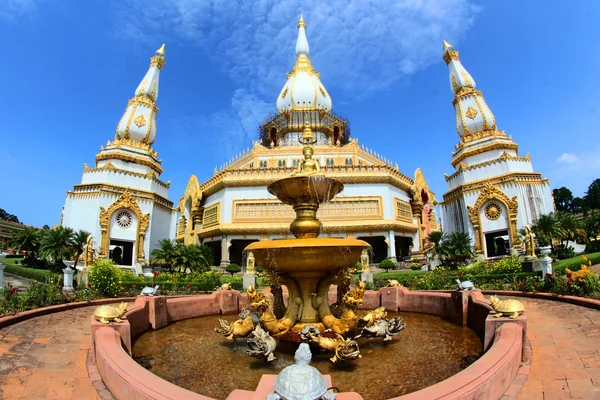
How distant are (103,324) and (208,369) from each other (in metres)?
1.89

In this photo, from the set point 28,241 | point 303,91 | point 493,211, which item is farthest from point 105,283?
point 303,91

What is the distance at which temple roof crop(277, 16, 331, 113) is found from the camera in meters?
44.8

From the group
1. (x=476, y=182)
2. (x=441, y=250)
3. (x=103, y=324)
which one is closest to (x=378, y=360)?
(x=103, y=324)

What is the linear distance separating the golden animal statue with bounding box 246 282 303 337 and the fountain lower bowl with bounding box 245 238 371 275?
2.05ft

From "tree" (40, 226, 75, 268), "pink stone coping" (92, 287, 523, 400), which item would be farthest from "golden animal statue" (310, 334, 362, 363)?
"tree" (40, 226, 75, 268)

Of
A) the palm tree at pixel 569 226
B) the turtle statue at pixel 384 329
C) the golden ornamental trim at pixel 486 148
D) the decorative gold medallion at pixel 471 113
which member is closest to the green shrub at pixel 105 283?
the turtle statue at pixel 384 329

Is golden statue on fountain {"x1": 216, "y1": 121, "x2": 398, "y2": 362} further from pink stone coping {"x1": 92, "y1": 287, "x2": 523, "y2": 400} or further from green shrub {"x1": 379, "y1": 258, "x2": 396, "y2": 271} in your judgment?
green shrub {"x1": 379, "y1": 258, "x2": 396, "y2": 271}

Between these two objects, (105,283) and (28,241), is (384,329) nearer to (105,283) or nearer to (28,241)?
(105,283)

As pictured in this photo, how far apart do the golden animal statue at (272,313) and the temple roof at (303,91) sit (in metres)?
38.7

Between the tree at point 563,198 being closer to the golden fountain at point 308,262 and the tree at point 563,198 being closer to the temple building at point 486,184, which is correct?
the temple building at point 486,184

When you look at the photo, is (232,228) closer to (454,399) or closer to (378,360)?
(378,360)

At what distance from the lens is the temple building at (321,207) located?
31.8m

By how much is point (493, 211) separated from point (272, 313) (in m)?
28.0

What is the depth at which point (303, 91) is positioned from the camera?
45000 mm
